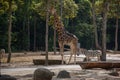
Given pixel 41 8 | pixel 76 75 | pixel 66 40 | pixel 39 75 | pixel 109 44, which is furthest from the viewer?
pixel 109 44

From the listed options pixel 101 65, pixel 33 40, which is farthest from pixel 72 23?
pixel 101 65

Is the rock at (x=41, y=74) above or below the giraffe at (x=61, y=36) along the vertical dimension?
below

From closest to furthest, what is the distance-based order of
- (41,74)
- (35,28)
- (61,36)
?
1. (41,74)
2. (61,36)
3. (35,28)

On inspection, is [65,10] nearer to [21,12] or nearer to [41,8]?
[41,8]

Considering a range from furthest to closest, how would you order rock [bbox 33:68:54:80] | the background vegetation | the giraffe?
the background vegetation, the giraffe, rock [bbox 33:68:54:80]

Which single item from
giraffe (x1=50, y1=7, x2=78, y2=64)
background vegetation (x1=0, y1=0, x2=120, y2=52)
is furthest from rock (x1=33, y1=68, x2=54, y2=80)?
background vegetation (x1=0, y1=0, x2=120, y2=52)

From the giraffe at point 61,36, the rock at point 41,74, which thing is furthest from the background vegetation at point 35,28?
the rock at point 41,74

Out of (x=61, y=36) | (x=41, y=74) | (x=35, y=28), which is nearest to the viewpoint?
(x=41, y=74)

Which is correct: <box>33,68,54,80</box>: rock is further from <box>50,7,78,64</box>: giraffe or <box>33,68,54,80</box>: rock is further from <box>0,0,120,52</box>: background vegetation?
<box>0,0,120,52</box>: background vegetation

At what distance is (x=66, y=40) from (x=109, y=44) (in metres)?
36.0

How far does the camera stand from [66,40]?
2388 cm

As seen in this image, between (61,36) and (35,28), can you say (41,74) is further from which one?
(35,28)

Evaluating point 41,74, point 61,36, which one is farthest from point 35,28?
point 41,74

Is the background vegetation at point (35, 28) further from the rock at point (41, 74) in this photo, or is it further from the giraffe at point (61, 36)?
the rock at point (41, 74)
